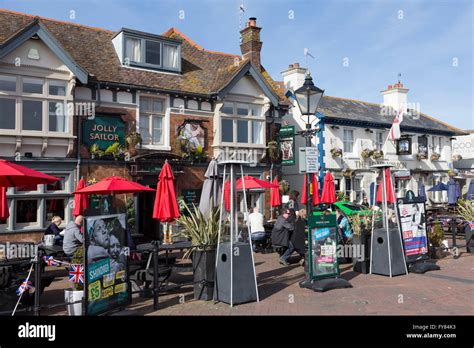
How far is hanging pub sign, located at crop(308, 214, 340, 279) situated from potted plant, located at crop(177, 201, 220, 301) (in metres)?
2.04

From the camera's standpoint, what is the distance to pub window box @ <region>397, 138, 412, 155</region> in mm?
25172

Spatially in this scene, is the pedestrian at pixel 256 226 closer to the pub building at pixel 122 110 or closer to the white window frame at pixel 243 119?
the pub building at pixel 122 110

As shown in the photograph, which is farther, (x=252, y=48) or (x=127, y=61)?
(x=252, y=48)

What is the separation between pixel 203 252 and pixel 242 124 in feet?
37.4

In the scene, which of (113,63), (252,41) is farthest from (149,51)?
(252,41)

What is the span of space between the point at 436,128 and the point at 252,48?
15.6 meters

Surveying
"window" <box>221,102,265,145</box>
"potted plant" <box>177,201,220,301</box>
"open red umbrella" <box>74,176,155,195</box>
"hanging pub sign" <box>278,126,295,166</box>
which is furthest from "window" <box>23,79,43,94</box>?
"hanging pub sign" <box>278,126,295,166</box>

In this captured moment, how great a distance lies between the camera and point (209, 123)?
17.6 meters

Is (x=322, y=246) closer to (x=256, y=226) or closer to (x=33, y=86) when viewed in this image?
(x=256, y=226)

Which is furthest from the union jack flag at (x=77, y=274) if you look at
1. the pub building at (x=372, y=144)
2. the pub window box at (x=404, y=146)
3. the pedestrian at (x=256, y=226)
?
the pub window box at (x=404, y=146)

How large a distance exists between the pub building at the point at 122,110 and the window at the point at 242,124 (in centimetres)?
5

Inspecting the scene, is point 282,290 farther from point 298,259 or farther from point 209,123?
point 209,123

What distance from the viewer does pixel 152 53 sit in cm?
1720
